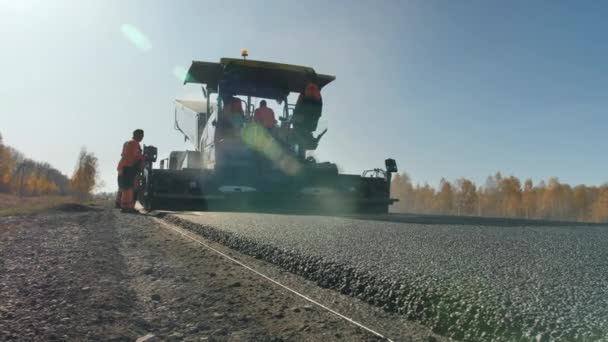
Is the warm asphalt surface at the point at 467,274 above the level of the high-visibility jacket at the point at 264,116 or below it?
below

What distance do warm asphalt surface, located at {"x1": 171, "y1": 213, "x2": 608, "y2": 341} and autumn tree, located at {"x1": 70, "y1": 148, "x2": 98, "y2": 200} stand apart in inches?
2290

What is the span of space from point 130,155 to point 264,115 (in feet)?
8.93

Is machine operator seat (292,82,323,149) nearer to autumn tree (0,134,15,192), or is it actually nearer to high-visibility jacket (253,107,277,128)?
high-visibility jacket (253,107,277,128)

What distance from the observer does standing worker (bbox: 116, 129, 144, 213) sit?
8.56 meters

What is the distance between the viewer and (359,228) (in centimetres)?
524

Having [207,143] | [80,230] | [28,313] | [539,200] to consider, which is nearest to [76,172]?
[207,143]

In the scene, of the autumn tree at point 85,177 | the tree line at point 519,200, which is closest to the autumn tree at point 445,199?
the tree line at point 519,200

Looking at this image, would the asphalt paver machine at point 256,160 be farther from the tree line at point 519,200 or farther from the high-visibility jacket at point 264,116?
the tree line at point 519,200

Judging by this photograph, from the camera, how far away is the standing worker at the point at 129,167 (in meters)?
8.56

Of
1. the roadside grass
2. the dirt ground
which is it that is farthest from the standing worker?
the dirt ground

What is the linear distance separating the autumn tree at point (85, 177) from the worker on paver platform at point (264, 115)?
173ft

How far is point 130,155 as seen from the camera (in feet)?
28.3

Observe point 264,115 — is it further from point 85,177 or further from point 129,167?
point 85,177

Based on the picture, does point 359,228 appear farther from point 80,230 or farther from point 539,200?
point 539,200
